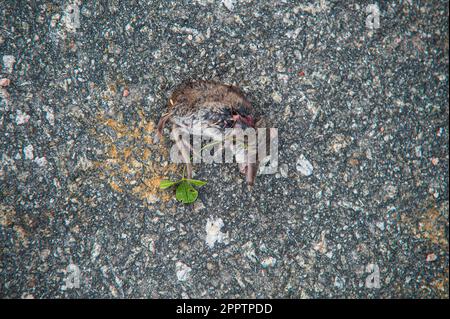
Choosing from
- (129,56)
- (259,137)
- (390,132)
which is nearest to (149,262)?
(259,137)

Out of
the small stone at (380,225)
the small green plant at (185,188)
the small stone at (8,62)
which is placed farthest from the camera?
the small stone at (380,225)

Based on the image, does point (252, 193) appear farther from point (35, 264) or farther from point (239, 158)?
point (35, 264)

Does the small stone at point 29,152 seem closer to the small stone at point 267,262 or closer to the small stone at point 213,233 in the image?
the small stone at point 213,233

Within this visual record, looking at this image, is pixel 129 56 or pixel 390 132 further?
pixel 390 132

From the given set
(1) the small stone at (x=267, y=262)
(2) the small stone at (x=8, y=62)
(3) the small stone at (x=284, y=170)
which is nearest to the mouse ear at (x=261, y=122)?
(3) the small stone at (x=284, y=170)

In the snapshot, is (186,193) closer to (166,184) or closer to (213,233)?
(166,184)

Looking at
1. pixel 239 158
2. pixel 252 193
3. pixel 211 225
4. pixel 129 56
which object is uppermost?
Result: pixel 129 56

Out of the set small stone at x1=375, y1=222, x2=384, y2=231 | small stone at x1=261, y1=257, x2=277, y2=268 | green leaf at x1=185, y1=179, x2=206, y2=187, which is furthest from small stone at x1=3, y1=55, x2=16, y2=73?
small stone at x1=375, y1=222, x2=384, y2=231
